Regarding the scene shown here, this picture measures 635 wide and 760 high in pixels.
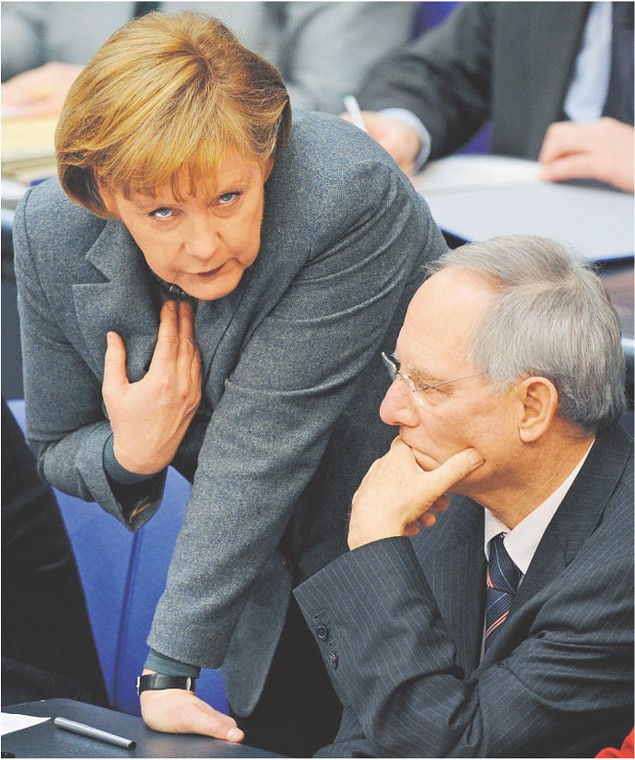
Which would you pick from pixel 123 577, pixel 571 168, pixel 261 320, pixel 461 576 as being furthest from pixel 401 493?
pixel 571 168

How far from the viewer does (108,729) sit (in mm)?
1401

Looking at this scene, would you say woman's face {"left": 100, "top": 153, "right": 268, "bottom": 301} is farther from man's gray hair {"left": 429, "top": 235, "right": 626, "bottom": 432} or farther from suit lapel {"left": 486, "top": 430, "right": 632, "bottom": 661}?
suit lapel {"left": 486, "top": 430, "right": 632, "bottom": 661}

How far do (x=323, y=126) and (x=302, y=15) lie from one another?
171cm

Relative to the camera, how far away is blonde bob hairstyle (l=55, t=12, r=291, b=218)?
130 centimetres

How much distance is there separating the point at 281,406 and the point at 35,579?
0.64 m

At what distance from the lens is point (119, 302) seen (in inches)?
61.9

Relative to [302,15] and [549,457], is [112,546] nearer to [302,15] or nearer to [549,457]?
[549,457]

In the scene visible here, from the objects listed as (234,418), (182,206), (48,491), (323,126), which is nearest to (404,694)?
(234,418)

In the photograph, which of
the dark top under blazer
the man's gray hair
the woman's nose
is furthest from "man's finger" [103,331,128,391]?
the dark top under blazer

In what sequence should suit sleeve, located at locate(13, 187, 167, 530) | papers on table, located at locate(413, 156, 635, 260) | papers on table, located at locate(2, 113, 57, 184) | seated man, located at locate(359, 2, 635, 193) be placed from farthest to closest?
1. seated man, located at locate(359, 2, 635, 193)
2. papers on table, located at locate(2, 113, 57, 184)
3. papers on table, located at locate(413, 156, 635, 260)
4. suit sleeve, located at locate(13, 187, 167, 530)

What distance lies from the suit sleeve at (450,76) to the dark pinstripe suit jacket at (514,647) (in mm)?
1536

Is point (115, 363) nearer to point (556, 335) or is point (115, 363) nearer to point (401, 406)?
point (401, 406)

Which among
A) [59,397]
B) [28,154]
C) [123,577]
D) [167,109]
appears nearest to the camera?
[167,109]

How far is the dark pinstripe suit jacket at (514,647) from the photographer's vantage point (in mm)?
1261
